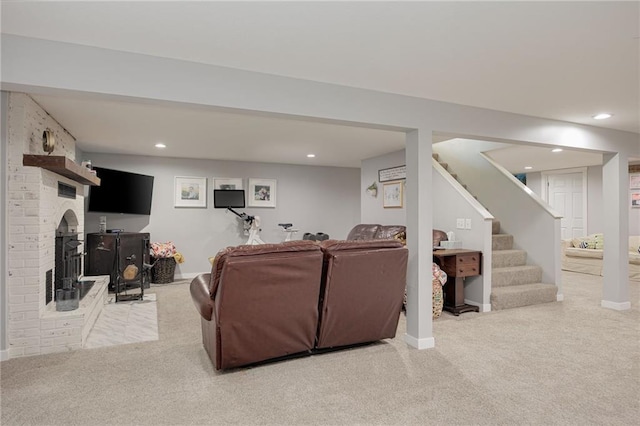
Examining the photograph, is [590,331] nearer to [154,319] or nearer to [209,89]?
[209,89]

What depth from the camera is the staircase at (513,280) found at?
473cm

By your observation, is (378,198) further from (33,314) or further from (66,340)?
(33,314)

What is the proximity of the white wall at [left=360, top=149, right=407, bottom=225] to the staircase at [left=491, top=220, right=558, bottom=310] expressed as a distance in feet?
4.94

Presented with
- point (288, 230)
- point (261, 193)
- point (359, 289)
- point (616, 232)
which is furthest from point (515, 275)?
point (261, 193)

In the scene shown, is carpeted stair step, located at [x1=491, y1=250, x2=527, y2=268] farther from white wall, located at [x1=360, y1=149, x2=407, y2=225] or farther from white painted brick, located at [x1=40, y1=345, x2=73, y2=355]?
white painted brick, located at [x1=40, y1=345, x2=73, y2=355]

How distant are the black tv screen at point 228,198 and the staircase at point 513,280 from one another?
14.7 ft

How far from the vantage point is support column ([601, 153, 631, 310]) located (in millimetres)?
4676

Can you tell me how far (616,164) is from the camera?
4742mm

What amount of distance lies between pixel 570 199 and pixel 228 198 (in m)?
7.92

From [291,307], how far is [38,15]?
2341 millimetres

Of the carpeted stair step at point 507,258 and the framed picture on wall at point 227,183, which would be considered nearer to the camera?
the carpeted stair step at point 507,258

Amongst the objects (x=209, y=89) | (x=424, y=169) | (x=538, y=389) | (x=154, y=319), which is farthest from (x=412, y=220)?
(x=154, y=319)

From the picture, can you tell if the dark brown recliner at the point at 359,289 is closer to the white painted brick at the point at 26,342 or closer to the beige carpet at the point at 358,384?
the beige carpet at the point at 358,384

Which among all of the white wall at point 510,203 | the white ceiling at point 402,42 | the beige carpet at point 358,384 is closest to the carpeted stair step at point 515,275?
the white wall at point 510,203
